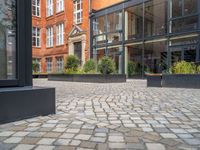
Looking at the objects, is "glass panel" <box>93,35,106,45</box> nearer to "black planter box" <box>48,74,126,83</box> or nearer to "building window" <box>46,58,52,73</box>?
"black planter box" <box>48,74,126,83</box>

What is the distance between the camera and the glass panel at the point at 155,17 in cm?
1916

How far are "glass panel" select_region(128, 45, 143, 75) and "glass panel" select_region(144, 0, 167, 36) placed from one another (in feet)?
5.25

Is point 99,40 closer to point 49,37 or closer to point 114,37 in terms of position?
point 114,37

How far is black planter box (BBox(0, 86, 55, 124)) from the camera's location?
3992mm

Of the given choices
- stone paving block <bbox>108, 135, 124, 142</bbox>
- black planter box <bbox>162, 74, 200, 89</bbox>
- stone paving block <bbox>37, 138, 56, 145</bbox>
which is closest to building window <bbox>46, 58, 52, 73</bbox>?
black planter box <bbox>162, 74, 200, 89</bbox>

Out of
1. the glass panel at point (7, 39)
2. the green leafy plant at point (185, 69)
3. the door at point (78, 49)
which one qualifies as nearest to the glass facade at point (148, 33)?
the door at point (78, 49)

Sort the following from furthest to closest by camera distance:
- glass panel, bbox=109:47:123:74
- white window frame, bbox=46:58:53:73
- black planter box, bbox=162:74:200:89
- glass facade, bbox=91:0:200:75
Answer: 1. white window frame, bbox=46:58:53:73
2. glass panel, bbox=109:47:123:74
3. glass facade, bbox=91:0:200:75
4. black planter box, bbox=162:74:200:89

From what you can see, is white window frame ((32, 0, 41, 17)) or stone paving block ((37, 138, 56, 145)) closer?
stone paving block ((37, 138, 56, 145))

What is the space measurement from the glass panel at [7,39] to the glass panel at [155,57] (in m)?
15.4

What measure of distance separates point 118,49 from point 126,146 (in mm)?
19353

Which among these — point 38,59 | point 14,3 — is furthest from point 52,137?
point 38,59

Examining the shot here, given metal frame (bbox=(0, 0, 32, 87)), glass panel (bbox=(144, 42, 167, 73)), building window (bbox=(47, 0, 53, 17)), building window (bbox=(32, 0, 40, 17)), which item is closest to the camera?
metal frame (bbox=(0, 0, 32, 87))

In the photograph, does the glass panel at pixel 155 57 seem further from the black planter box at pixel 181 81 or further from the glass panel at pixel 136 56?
the black planter box at pixel 181 81

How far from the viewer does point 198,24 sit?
15.9 meters
